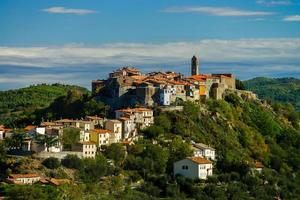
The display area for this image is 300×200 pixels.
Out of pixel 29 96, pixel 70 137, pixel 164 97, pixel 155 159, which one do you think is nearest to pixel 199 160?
pixel 155 159

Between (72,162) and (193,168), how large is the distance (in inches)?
381

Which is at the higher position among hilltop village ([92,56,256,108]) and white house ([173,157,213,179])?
hilltop village ([92,56,256,108])

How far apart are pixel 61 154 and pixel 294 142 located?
28728 mm

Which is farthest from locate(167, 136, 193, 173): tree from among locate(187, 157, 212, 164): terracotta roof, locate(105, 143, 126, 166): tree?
locate(105, 143, 126, 166): tree

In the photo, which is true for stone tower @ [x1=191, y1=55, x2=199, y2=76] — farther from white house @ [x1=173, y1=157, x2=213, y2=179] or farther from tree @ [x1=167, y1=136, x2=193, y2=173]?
white house @ [x1=173, y1=157, x2=213, y2=179]

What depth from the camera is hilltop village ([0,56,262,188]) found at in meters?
57.9

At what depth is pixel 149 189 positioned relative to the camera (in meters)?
55.5

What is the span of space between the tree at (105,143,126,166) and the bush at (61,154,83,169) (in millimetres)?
3344

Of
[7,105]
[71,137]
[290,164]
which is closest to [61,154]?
[71,137]

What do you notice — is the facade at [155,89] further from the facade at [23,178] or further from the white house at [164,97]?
the facade at [23,178]

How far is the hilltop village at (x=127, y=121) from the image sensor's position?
57906 millimetres

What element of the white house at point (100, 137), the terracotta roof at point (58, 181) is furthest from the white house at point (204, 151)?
the terracotta roof at point (58, 181)

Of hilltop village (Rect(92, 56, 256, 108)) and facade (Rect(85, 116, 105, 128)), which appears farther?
hilltop village (Rect(92, 56, 256, 108))

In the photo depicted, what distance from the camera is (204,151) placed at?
63.7 m
